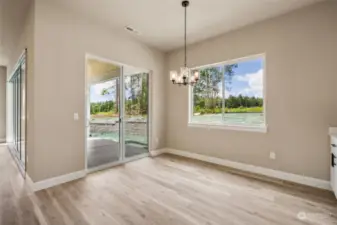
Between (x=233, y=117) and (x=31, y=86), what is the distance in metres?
4.05

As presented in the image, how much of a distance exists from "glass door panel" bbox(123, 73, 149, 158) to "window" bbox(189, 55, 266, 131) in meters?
1.31

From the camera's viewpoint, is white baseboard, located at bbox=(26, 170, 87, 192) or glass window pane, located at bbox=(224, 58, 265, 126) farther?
glass window pane, located at bbox=(224, 58, 265, 126)

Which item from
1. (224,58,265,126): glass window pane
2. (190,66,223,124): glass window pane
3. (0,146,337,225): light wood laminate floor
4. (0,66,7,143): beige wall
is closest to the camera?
(0,146,337,225): light wood laminate floor

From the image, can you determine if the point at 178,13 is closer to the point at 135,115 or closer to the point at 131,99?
the point at 131,99

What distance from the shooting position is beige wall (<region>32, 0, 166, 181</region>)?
3252 millimetres

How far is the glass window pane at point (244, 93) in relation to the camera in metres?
4.19

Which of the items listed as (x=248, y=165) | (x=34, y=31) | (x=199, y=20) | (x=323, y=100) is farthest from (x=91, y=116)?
(x=323, y=100)

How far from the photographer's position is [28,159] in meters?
3.51

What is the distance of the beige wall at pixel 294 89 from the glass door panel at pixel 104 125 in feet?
8.60

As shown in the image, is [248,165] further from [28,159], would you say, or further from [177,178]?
[28,159]

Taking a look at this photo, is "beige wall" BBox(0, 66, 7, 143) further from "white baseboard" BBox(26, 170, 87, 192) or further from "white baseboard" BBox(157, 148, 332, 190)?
"white baseboard" BBox(157, 148, 332, 190)

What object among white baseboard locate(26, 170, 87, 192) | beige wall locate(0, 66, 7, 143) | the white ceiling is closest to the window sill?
the white ceiling

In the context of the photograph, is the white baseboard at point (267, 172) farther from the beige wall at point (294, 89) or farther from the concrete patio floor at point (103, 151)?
the concrete patio floor at point (103, 151)

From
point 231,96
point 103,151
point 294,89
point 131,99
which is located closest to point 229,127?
point 231,96
